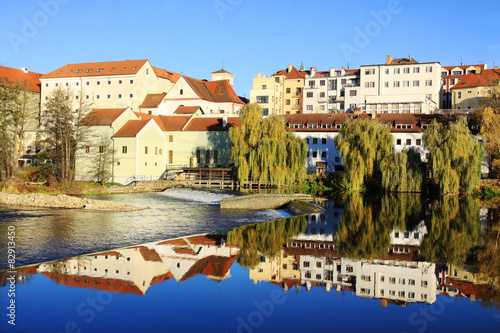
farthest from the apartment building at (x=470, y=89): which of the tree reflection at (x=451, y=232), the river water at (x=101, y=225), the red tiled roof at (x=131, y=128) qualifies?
the river water at (x=101, y=225)

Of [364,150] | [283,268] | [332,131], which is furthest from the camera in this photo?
[332,131]

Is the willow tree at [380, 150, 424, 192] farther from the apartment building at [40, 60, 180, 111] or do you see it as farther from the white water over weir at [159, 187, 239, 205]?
the apartment building at [40, 60, 180, 111]

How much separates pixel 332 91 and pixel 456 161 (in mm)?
38540

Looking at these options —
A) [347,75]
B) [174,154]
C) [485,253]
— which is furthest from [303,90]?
[485,253]

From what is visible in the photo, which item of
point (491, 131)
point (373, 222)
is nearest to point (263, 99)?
point (491, 131)

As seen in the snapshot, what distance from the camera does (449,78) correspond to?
83.2 m

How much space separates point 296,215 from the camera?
98.8 feet

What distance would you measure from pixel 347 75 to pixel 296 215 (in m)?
53.4

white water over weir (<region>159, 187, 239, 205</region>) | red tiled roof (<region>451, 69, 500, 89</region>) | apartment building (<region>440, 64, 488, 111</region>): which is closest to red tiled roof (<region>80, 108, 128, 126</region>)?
white water over weir (<region>159, 187, 239, 205</region>)

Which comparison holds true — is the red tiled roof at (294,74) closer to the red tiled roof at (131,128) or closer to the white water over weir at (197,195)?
the red tiled roof at (131,128)

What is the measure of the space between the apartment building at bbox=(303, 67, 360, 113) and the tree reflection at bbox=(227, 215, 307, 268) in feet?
172

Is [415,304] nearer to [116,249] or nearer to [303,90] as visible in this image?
[116,249]

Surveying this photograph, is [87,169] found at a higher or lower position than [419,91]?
lower

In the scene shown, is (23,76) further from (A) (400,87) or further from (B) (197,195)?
(A) (400,87)
